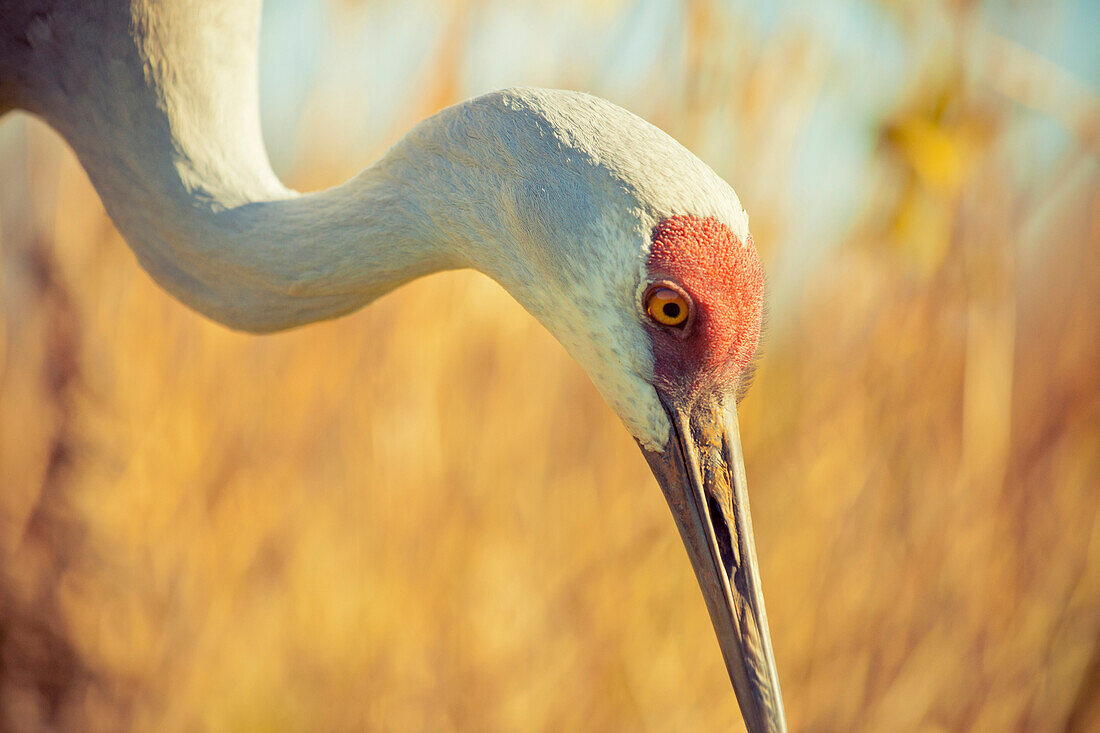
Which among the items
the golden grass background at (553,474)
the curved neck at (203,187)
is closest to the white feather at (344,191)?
the curved neck at (203,187)

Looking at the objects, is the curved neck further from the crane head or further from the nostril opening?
the nostril opening

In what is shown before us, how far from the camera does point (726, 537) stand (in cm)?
78

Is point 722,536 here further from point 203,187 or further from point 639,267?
point 203,187

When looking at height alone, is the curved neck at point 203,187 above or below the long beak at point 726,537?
above

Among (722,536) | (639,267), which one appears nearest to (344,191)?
(639,267)

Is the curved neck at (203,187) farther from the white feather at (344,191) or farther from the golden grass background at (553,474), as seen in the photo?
the golden grass background at (553,474)

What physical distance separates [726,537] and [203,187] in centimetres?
70

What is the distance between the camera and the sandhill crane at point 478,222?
68 centimetres

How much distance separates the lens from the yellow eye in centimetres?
68

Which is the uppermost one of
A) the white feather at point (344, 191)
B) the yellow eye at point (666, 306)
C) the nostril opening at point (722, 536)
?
the white feather at point (344, 191)

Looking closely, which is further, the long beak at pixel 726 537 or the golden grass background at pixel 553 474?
the golden grass background at pixel 553 474

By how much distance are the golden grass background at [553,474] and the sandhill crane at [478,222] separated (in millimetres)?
793

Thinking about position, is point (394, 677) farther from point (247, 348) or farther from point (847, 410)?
point (847, 410)

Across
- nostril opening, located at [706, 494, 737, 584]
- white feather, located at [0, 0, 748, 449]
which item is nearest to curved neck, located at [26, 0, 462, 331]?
white feather, located at [0, 0, 748, 449]
